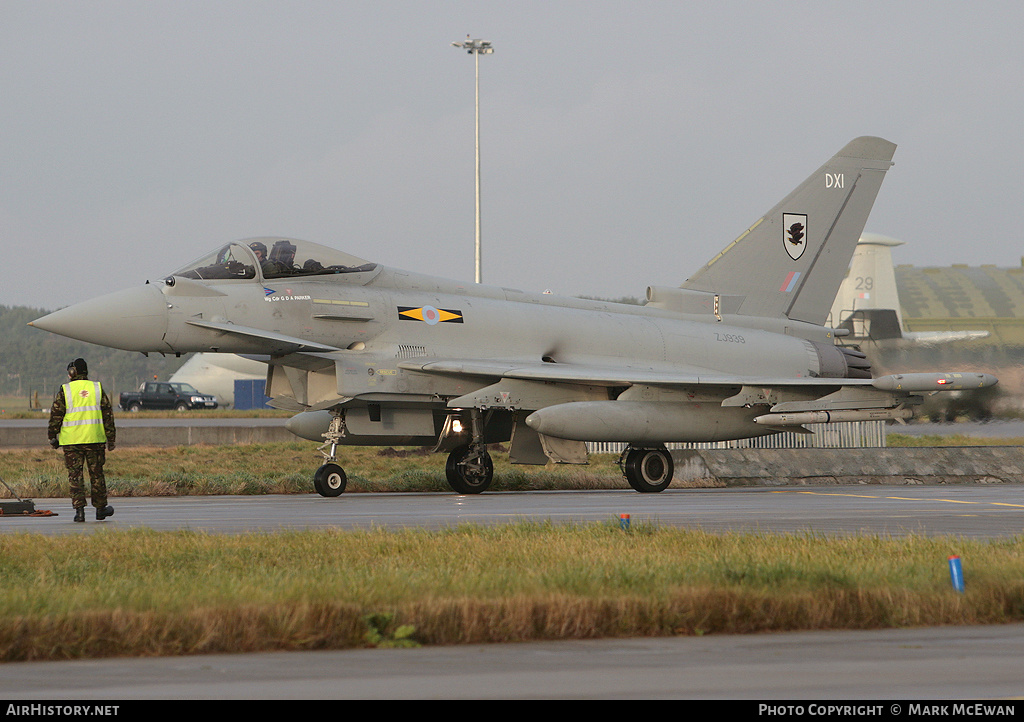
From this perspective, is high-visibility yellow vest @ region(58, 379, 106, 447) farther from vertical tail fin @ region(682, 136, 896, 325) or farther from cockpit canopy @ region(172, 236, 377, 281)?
vertical tail fin @ region(682, 136, 896, 325)

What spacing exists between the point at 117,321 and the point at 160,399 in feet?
181

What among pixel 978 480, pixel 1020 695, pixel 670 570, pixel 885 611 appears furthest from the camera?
pixel 978 480

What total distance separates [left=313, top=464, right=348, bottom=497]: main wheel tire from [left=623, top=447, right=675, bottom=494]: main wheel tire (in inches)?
184

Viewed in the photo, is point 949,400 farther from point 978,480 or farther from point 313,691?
point 313,691

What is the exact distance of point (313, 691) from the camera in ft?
14.8

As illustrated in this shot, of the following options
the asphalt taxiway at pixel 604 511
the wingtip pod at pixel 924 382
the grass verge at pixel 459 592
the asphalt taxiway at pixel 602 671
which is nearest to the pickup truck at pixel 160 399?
the asphalt taxiway at pixel 604 511

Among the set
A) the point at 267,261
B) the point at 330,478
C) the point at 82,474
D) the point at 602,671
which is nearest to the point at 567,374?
the point at 330,478

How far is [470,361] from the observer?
58.3 feet

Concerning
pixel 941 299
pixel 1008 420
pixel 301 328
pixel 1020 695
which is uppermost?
pixel 941 299

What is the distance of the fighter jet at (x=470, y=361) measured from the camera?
54.1 feet

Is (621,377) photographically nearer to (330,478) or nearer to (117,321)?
(330,478)

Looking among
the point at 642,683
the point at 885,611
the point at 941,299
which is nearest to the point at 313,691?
the point at 642,683

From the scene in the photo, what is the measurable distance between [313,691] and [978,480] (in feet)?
61.2

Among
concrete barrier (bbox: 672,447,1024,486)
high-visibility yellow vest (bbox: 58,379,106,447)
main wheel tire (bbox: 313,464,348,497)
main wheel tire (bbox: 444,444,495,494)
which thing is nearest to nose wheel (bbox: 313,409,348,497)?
main wheel tire (bbox: 313,464,348,497)
